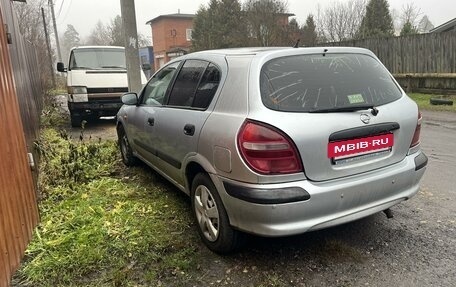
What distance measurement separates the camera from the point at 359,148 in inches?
109

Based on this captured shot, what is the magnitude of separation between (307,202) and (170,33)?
4582 cm

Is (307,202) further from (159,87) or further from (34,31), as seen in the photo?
(34,31)

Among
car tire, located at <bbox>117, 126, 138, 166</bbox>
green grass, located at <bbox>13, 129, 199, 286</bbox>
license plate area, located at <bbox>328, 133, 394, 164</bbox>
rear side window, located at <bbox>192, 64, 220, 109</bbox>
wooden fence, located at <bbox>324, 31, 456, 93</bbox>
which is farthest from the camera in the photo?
wooden fence, located at <bbox>324, 31, 456, 93</bbox>

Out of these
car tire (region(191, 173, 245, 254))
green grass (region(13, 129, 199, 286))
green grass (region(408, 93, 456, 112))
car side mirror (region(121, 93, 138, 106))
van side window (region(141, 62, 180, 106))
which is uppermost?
van side window (region(141, 62, 180, 106))

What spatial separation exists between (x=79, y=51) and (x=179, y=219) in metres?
8.04

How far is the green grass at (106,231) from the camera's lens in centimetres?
290

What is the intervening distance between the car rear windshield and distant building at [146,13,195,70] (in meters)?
42.8

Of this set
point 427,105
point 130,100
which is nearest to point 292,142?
point 130,100

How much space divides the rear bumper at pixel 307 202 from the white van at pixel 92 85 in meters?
7.22

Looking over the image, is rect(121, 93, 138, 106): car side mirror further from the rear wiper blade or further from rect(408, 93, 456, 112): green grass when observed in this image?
rect(408, 93, 456, 112): green grass

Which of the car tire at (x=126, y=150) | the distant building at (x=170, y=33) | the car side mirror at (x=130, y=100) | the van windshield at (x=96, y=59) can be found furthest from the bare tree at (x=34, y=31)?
the distant building at (x=170, y=33)

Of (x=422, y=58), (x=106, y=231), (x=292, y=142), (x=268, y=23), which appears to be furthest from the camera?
(x=268, y=23)

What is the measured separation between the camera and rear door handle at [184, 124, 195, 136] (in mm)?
3226

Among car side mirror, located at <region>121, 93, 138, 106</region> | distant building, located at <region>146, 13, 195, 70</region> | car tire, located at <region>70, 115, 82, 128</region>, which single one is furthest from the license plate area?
distant building, located at <region>146, 13, 195, 70</region>
